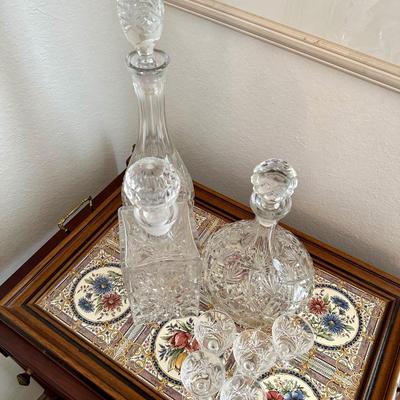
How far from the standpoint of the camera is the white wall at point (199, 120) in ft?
2.24

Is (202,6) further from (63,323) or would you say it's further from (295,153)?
(63,323)

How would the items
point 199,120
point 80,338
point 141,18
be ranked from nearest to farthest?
point 141,18
point 80,338
point 199,120

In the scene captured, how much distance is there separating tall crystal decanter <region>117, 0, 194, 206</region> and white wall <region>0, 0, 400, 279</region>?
0.53 feet

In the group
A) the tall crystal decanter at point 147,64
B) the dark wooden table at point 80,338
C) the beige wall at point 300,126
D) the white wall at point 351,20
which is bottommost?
the dark wooden table at point 80,338

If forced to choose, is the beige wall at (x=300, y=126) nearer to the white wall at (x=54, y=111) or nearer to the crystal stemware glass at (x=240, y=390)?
the white wall at (x=54, y=111)

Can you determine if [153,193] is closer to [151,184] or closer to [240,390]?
[151,184]

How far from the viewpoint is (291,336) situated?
2.24 feet

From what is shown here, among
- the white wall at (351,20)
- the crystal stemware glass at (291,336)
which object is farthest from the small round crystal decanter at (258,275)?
the white wall at (351,20)

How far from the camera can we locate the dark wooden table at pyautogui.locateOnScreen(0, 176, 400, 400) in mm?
638

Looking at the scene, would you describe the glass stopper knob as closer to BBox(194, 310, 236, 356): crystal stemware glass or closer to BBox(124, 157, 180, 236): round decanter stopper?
BBox(124, 157, 180, 236): round decanter stopper

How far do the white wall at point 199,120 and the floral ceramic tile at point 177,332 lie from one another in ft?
0.48

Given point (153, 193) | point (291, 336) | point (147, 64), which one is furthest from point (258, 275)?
point (147, 64)

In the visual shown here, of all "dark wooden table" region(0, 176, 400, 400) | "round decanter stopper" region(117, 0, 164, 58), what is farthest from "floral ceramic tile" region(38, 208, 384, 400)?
"round decanter stopper" region(117, 0, 164, 58)

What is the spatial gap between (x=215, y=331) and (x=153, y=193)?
→ 0.24 meters
